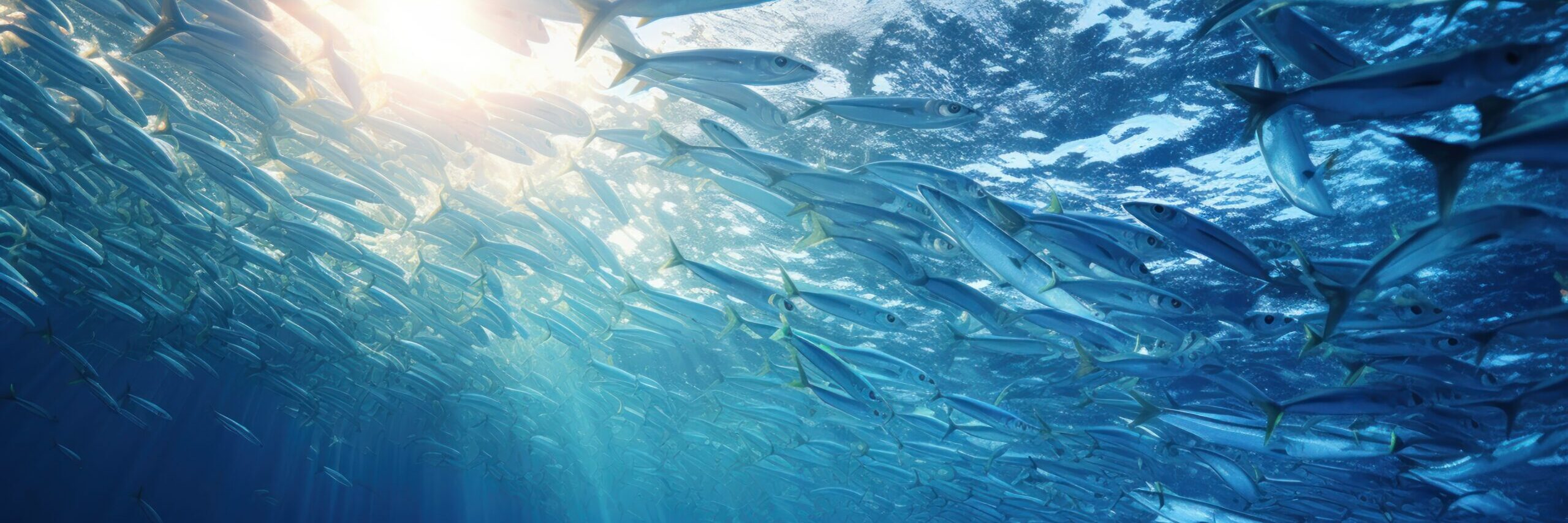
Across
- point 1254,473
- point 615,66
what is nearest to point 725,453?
point 1254,473

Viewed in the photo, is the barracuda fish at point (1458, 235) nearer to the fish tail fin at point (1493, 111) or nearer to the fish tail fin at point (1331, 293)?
the fish tail fin at point (1331, 293)

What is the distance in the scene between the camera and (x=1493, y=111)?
7.81 feet

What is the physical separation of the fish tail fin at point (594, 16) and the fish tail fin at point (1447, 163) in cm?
420

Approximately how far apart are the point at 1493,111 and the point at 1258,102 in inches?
31.7

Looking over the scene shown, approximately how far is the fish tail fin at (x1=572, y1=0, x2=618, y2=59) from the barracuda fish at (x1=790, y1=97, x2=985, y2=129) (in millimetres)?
1473

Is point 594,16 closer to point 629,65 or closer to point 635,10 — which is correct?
point 635,10

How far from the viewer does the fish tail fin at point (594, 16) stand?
3.64m

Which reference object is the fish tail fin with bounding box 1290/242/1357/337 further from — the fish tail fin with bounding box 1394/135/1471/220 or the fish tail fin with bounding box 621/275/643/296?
the fish tail fin with bounding box 621/275/643/296

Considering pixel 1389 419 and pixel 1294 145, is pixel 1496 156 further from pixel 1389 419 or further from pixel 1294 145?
pixel 1389 419

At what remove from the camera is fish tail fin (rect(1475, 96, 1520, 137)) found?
7.67 feet

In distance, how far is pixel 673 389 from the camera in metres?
21.0

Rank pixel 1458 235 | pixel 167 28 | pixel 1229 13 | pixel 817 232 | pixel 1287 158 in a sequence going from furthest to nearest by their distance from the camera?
pixel 817 232 < pixel 167 28 < pixel 1287 158 < pixel 1458 235 < pixel 1229 13

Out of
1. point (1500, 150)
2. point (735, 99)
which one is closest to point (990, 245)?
point (1500, 150)

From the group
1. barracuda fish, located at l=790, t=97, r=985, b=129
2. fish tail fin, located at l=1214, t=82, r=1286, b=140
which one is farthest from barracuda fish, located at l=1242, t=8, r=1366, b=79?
barracuda fish, located at l=790, t=97, r=985, b=129
